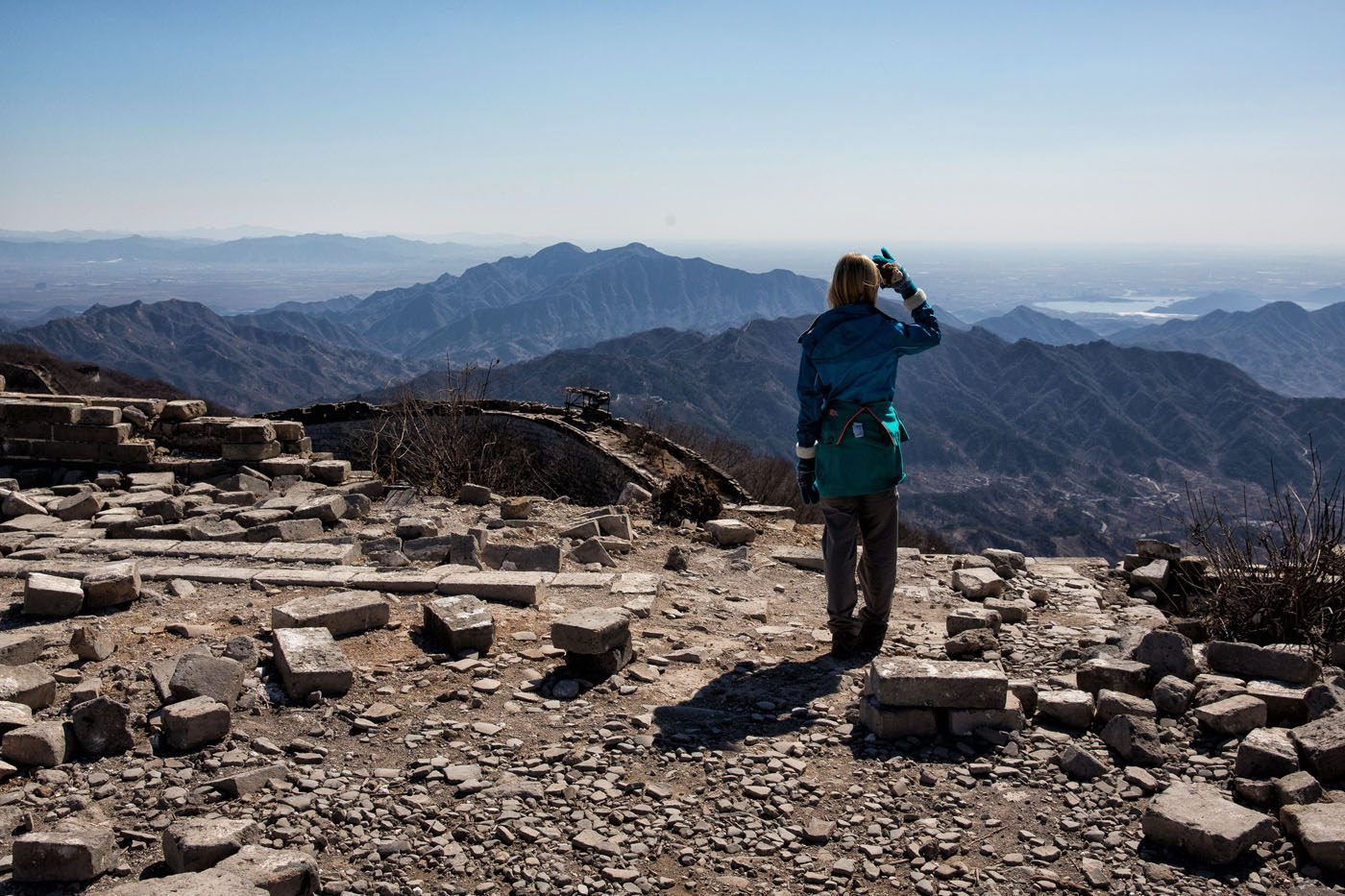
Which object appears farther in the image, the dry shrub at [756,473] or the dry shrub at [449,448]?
the dry shrub at [756,473]

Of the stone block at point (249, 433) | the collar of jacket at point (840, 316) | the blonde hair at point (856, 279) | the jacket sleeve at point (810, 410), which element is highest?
the blonde hair at point (856, 279)

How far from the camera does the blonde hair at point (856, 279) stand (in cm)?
479

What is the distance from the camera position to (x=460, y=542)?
6828mm

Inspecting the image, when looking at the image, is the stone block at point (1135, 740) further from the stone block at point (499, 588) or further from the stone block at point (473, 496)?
the stone block at point (473, 496)

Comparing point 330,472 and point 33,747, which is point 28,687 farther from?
point 330,472

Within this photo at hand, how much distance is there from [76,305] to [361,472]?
18441 centimetres

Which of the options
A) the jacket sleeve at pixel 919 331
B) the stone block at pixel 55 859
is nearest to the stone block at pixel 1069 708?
the jacket sleeve at pixel 919 331

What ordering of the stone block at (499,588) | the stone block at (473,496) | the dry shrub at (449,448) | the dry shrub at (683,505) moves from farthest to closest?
the dry shrub at (449,448), the stone block at (473,496), the dry shrub at (683,505), the stone block at (499,588)

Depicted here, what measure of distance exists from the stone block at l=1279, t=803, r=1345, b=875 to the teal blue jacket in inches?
96.8

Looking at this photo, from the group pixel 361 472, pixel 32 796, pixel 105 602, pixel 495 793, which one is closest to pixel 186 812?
pixel 32 796

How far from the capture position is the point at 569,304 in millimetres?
154875

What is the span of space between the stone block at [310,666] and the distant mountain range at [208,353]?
225ft

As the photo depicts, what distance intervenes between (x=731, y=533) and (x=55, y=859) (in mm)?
5999

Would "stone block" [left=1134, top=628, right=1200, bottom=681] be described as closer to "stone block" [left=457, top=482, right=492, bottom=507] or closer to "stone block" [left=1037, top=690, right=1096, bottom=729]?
"stone block" [left=1037, top=690, right=1096, bottom=729]
